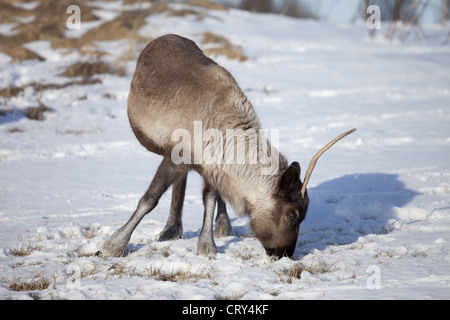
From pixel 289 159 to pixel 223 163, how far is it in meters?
4.09

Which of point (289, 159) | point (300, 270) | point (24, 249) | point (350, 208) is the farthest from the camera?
point (289, 159)

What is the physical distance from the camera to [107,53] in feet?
48.5

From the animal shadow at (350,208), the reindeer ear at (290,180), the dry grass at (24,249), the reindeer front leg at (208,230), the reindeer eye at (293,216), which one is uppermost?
the reindeer ear at (290,180)

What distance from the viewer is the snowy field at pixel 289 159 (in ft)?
13.5

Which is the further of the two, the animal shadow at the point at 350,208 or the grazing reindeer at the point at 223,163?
the animal shadow at the point at 350,208

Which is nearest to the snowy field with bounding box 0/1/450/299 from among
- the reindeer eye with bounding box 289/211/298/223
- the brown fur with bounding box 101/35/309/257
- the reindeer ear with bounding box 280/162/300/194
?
the brown fur with bounding box 101/35/309/257

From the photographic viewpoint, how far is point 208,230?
509 centimetres

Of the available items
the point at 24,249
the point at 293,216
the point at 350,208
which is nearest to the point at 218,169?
the point at 293,216

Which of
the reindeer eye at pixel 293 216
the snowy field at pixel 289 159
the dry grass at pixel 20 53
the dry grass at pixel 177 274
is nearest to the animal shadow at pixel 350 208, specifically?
the snowy field at pixel 289 159

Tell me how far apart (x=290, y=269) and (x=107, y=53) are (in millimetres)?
11905

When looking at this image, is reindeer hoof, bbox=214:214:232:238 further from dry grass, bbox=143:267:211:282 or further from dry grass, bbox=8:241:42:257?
dry grass, bbox=8:241:42:257

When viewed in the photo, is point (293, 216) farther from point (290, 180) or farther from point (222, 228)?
point (222, 228)

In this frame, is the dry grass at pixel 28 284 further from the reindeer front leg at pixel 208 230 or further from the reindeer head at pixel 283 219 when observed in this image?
the reindeer head at pixel 283 219
